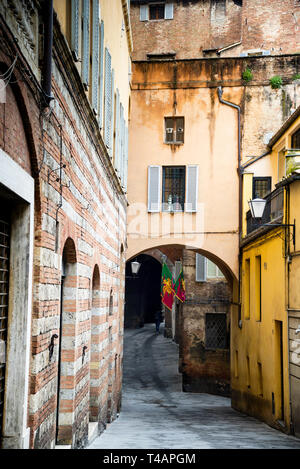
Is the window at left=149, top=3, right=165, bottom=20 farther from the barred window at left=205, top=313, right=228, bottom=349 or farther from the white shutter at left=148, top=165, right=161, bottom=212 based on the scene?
the barred window at left=205, top=313, right=228, bottom=349

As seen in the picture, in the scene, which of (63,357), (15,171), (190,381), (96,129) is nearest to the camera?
(15,171)

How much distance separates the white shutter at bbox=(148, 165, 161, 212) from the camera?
1811 centimetres

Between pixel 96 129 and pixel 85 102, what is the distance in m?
1.30

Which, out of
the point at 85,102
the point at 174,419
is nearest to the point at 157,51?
the point at 174,419

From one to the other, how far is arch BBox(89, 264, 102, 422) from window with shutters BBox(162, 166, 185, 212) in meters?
7.56

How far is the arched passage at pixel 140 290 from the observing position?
40938mm

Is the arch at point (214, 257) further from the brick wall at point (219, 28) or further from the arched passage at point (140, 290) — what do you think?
the arched passage at point (140, 290)

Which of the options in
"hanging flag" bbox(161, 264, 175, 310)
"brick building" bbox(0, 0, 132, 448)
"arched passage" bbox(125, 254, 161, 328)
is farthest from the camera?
"arched passage" bbox(125, 254, 161, 328)

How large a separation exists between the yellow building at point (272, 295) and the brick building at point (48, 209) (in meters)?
4.36

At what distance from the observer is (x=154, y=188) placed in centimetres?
1814

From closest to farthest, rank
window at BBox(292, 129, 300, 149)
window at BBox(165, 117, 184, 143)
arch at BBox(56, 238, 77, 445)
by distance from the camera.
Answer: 1. arch at BBox(56, 238, 77, 445)
2. window at BBox(292, 129, 300, 149)
3. window at BBox(165, 117, 184, 143)

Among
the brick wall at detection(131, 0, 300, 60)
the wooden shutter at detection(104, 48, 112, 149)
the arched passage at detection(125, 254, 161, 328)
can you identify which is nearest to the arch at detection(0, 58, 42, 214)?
the wooden shutter at detection(104, 48, 112, 149)

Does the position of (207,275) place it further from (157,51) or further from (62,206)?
(62,206)
